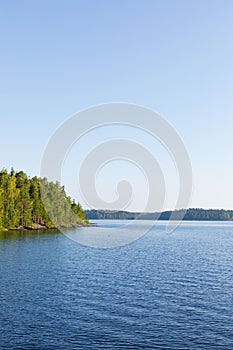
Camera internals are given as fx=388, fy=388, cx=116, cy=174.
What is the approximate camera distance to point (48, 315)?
4059cm

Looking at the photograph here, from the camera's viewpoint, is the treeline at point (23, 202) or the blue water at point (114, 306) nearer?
the blue water at point (114, 306)

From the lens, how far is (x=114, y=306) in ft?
145

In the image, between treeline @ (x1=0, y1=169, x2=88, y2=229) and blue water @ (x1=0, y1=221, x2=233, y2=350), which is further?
treeline @ (x1=0, y1=169, x2=88, y2=229)

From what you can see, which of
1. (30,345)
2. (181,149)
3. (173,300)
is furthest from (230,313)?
(181,149)

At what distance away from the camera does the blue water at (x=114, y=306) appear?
3394cm

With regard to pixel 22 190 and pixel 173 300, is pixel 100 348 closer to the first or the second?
pixel 173 300

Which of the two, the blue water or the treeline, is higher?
the treeline

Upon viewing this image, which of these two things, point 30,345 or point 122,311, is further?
point 122,311

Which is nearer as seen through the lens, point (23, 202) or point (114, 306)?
point (114, 306)

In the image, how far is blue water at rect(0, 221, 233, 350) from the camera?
33938 mm

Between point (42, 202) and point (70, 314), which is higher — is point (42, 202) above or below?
above

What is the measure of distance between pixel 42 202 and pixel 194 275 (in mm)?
132021

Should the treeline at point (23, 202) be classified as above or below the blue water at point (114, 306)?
above

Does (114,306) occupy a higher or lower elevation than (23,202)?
lower
